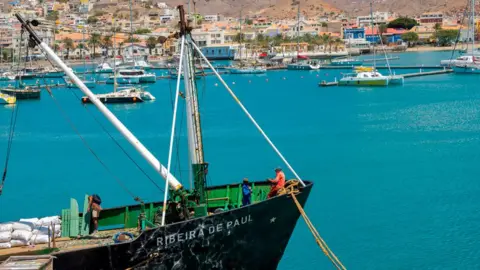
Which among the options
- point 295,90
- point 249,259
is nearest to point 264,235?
point 249,259

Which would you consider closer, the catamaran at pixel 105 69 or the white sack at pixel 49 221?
the white sack at pixel 49 221

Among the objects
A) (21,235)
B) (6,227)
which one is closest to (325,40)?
(6,227)

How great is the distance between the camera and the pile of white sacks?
18.6 metres

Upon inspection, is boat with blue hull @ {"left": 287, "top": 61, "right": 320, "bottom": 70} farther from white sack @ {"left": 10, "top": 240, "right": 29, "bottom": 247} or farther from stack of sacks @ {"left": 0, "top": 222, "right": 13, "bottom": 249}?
white sack @ {"left": 10, "top": 240, "right": 29, "bottom": 247}

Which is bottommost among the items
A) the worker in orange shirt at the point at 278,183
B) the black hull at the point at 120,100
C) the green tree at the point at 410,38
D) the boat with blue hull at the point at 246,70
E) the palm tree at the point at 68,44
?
the boat with blue hull at the point at 246,70

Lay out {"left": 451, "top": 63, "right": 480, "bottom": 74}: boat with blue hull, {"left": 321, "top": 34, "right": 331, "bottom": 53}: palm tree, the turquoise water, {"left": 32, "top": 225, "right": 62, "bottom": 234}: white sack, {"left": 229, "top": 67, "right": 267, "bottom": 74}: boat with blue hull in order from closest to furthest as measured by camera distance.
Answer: {"left": 32, "top": 225, "right": 62, "bottom": 234}: white sack < the turquoise water < {"left": 451, "top": 63, "right": 480, "bottom": 74}: boat with blue hull < {"left": 229, "top": 67, "right": 267, "bottom": 74}: boat with blue hull < {"left": 321, "top": 34, "right": 331, "bottom": 53}: palm tree

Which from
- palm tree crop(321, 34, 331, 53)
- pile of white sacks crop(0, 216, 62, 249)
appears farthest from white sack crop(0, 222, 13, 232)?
palm tree crop(321, 34, 331, 53)

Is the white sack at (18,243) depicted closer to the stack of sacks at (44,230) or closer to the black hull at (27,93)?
the stack of sacks at (44,230)

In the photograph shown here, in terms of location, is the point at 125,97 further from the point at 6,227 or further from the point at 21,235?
the point at 21,235

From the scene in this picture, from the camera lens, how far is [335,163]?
39.2 m

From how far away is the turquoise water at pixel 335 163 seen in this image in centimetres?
2528

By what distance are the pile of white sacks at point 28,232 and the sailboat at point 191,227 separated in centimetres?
45

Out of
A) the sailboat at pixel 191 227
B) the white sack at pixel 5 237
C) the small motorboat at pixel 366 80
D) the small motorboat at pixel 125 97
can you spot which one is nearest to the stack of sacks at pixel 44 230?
the sailboat at pixel 191 227

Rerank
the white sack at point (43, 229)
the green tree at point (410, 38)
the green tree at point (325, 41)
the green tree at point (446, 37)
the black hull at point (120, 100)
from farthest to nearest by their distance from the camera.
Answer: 1. the green tree at point (410, 38)
2. the green tree at point (446, 37)
3. the green tree at point (325, 41)
4. the black hull at point (120, 100)
5. the white sack at point (43, 229)
